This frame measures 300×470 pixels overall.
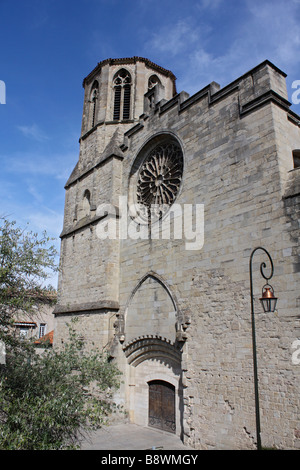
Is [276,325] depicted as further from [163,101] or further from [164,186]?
[163,101]

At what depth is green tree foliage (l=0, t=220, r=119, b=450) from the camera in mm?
5227

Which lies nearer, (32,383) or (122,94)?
(32,383)

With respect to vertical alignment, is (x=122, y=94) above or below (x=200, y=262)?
above

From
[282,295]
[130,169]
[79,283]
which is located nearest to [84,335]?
[79,283]

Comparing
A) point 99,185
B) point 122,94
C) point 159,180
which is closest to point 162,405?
point 159,180

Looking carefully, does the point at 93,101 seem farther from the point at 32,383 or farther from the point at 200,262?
the point at 32,383

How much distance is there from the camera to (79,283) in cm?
1388

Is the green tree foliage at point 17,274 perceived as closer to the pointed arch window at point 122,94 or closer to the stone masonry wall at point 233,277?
the stone masonry wall at point 233,277

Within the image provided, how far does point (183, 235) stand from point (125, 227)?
10.9ft

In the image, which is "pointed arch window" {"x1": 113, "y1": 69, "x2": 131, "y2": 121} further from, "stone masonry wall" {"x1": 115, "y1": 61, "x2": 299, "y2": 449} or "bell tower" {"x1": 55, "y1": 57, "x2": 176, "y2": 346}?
"stone masonry wall" {"x1": 115, "y1": 61, "x2": 299, "y2": 449}

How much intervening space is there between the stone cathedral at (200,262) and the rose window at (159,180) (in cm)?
5

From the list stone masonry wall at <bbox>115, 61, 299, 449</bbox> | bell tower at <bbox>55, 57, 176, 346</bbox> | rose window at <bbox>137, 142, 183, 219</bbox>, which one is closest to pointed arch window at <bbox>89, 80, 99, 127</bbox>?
bell tower at <bbox>55, 57, 176, 346</bbox>

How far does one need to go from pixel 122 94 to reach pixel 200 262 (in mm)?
10058

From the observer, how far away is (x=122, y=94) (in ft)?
52.3
